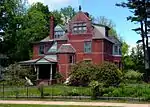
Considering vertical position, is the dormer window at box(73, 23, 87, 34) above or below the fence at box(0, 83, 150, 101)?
above

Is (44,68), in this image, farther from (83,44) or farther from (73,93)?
(73,93)

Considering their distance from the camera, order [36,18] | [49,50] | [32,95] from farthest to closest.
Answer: [36,18] → [49,50] → [32,95]

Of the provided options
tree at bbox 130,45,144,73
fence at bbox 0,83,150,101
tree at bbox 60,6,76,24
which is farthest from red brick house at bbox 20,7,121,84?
tree at bbox 60,6,76,24

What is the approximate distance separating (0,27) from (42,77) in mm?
15169

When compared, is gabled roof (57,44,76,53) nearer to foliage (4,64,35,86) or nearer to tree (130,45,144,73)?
foliage (4,64,35,86)

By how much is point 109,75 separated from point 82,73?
206 inches

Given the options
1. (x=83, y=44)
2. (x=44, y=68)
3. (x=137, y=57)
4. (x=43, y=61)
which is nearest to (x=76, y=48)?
(x=83, y=44)

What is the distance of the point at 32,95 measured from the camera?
34938 mm

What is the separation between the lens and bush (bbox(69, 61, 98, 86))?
4719cm

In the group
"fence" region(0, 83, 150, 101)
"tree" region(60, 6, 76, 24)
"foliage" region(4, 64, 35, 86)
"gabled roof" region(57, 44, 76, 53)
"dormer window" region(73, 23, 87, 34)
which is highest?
"tree" region(60, 6, 76, 24)

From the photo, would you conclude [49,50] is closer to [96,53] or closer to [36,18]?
[96,53]

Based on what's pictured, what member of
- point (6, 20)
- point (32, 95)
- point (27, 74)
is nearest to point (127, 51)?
point (6, 20)

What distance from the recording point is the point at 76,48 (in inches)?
2404

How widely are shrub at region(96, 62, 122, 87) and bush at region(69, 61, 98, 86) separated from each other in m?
1.73
